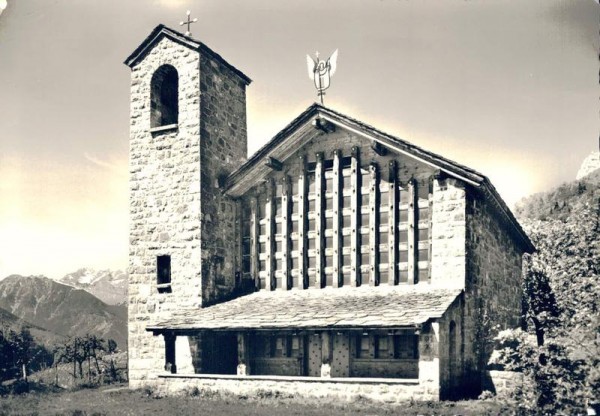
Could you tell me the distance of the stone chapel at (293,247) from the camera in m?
17.1

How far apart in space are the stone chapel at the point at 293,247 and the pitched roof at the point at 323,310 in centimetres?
8

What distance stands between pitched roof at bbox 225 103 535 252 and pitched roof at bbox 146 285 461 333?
3.20m

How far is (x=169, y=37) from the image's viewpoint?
21438 millimetres

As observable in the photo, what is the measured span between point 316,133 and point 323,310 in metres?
5.96

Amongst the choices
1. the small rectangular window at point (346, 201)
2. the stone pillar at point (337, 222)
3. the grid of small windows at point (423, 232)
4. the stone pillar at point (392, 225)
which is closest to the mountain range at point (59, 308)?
the stone pillar at point (337, 222)

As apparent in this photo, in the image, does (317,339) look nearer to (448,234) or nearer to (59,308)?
(448,234)

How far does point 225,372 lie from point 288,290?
3382mm

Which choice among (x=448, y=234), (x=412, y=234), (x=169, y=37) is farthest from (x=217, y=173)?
(x=448, y=234)

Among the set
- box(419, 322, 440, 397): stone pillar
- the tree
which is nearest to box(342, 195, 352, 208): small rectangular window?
box(419, 322, 440, 397): stone pillar

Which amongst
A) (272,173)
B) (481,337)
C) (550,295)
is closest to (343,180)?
(272,173)

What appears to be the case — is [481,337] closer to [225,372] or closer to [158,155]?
[225,372]

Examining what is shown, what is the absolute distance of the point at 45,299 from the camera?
62.7 metres

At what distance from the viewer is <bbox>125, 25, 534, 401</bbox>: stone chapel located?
1712cm

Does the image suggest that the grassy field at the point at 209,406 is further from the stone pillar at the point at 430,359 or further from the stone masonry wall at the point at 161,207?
the stone masonry wall at the point at 161,207
